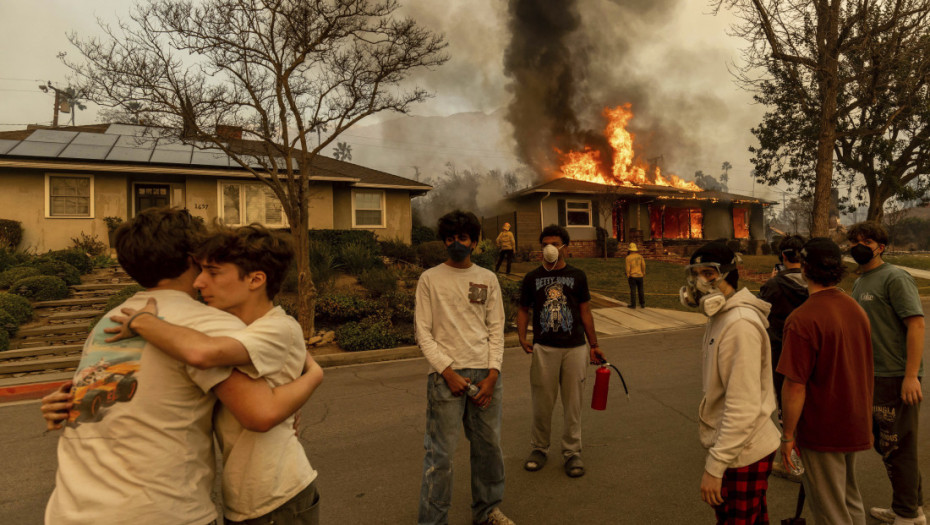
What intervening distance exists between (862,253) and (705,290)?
1.79 meters

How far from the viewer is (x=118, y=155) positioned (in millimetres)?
17203

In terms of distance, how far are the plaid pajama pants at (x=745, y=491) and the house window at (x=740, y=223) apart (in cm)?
3284

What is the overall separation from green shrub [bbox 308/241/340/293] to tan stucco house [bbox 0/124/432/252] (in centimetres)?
400

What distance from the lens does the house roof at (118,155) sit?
16016mm

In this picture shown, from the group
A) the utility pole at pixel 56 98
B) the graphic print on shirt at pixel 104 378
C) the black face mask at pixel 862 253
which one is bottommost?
the graphic print on shirt at pixel 104 378

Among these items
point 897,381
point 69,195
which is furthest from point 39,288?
point 897,381

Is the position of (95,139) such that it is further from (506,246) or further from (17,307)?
(506,246)

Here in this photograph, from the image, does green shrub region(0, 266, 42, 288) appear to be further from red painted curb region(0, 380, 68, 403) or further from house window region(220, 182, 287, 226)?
house window region(220, 182, 287, 226)

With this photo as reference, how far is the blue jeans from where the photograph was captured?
10.1 feet

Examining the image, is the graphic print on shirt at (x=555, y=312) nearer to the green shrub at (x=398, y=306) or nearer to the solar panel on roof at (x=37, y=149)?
the green shrub at (x=398, y=306)

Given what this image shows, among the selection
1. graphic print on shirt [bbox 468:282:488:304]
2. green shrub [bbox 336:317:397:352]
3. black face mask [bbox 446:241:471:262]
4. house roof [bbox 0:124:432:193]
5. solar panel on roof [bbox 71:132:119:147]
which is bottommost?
green shrub [bbox 336:317:397:352]

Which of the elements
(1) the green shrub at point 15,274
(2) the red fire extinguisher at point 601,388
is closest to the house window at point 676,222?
(2) the red fire extinguisher at point 601,388

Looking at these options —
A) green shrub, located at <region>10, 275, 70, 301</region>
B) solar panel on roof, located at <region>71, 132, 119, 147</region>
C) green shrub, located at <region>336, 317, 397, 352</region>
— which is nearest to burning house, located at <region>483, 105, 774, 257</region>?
green shrub, located at <region>336, 317, 397, 352</region>

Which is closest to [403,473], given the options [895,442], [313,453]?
[313,453]
